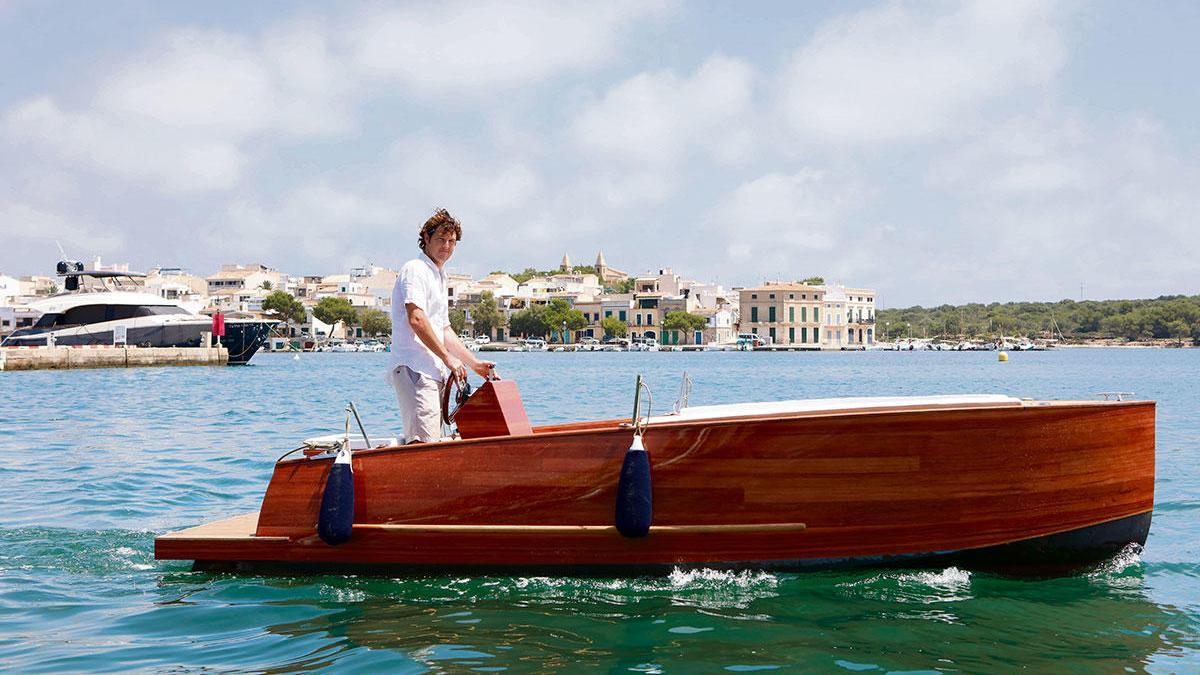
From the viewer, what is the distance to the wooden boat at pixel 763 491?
5.54 m

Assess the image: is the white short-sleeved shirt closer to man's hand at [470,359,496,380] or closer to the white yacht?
man's hand at [470,359,496,380]

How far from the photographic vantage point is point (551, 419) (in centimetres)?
1914

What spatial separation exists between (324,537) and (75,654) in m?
1.35

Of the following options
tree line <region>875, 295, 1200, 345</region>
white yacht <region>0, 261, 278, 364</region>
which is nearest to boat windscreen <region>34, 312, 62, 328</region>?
white yacht <region>0, 261, 278, 364</region>

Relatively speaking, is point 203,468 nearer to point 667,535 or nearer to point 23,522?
point 23,522

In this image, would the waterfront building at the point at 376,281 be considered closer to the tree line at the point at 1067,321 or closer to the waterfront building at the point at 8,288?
the waterfront building at the point at 8,288

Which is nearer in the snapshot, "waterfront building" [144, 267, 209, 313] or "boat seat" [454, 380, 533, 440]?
"boat seat" [454, 380, 533, 440]

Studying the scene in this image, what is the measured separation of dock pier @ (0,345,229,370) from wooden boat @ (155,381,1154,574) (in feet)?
142

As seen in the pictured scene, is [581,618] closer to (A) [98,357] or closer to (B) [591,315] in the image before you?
(A) [98,357]

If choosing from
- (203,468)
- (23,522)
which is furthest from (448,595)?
(203,468)

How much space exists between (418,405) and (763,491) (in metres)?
2.00

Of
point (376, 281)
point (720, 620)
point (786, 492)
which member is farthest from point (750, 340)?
point (720, 620)

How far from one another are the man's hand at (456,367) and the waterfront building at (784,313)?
131601mm

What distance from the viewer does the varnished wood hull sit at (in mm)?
5531
